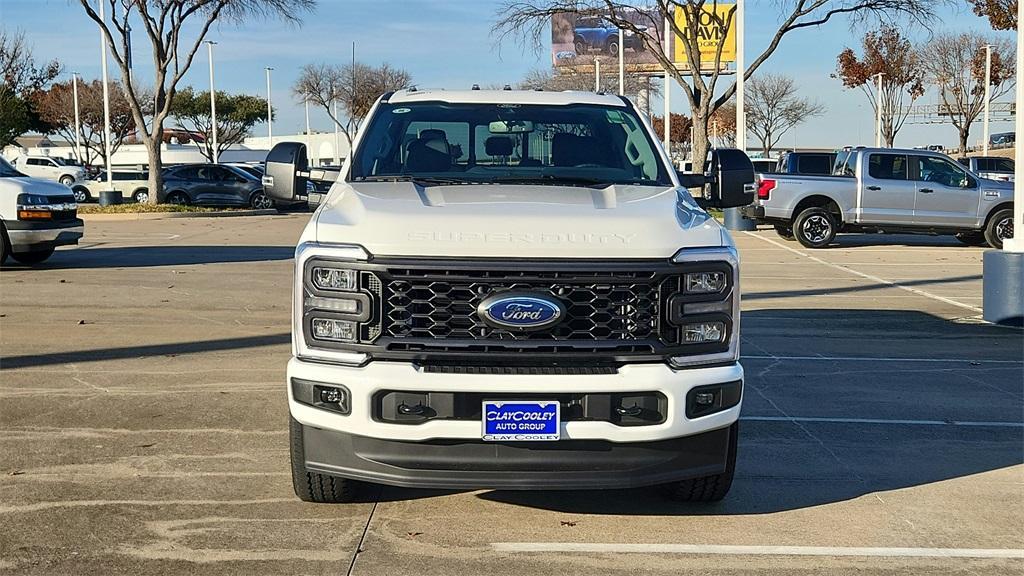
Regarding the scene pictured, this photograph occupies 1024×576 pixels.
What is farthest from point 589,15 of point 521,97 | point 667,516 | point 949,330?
point 667,516

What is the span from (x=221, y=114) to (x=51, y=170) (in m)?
27.7

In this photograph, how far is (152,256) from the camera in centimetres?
1838

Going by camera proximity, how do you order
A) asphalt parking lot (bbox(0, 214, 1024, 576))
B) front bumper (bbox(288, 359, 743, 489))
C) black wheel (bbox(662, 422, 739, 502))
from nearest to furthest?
front bumper (bbox(288, 359, 743, 489)), asphalt parking lot (bbox(0, 214, 1024, 576)), black wheel (bbox(662, 422, 739, 502))

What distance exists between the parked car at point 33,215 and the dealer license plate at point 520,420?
1194 cm

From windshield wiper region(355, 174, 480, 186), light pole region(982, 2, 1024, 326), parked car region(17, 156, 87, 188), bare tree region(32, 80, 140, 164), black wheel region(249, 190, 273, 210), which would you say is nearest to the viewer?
windshield wiper region(355, 174, 480, 186)

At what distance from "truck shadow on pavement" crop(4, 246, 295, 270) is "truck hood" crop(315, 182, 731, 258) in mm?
12174

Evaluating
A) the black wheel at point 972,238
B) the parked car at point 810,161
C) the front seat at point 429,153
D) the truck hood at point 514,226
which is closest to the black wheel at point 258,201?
the parked car at point 810,161

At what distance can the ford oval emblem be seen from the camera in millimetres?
4758

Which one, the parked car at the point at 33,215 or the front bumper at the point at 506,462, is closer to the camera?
the front bumper at the point at 506,462

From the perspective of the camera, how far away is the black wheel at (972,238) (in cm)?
2252

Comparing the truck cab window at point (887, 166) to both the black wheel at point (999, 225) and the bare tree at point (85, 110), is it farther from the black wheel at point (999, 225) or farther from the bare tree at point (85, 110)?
the bare tree at point (85, 110)

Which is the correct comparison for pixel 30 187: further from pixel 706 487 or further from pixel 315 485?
pixel 706 487

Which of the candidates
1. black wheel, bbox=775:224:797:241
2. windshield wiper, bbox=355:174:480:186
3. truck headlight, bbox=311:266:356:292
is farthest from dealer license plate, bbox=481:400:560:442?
black wheel, bbox=775:224:797:241

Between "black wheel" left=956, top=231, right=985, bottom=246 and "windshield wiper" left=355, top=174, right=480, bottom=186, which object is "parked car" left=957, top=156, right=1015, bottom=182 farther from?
"windshield wiper" left=355, top=174, right=480, bottom=186
